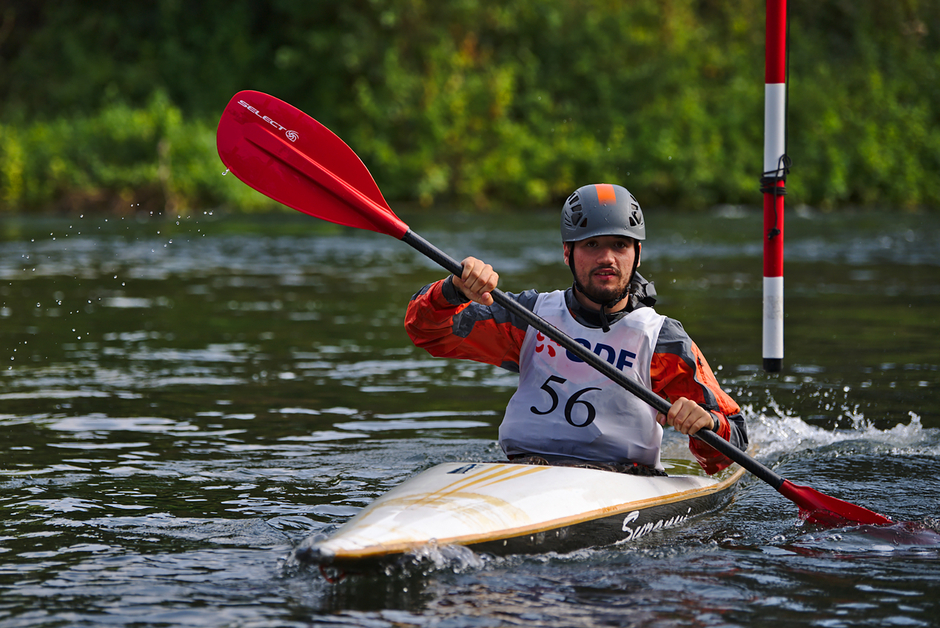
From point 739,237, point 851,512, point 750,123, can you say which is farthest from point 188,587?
point 750,123

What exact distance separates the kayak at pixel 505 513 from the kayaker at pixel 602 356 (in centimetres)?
22

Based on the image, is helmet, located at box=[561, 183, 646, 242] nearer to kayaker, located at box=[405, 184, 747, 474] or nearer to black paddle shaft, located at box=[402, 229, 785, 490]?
kayaker, located at box=[405, 184, 747, 474]

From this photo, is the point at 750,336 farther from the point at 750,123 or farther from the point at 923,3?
the point at 923,3

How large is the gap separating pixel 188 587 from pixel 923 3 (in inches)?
1276

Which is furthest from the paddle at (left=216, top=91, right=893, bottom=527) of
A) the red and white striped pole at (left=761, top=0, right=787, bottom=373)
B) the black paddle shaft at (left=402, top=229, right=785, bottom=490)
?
the red and white striped pole at (left=761, top=0, right=787, bottom=373)

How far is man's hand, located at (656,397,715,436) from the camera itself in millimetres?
4172

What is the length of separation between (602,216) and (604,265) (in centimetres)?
18

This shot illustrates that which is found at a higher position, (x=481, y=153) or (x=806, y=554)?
(x=481, y=153)

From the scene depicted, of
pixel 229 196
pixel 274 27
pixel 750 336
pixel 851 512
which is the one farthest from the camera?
pixel 274 27

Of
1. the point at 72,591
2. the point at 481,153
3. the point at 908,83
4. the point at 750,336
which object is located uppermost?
the point at 908,83

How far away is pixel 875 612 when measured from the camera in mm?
3344

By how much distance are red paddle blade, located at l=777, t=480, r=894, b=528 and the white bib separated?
60 centimetres

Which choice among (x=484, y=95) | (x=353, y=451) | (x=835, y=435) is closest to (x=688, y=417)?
(x=353, y=451)

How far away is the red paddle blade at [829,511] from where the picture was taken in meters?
4.33
